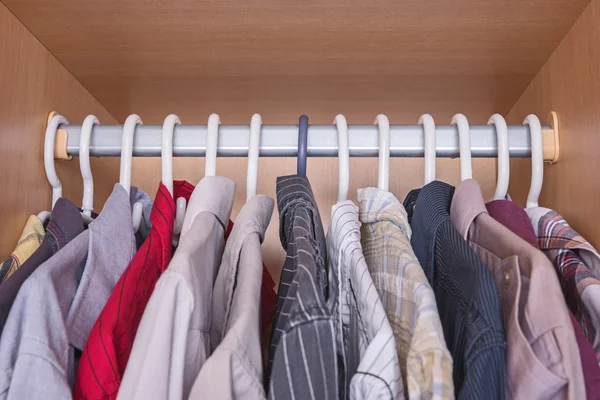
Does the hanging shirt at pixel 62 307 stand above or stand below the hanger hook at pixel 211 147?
below

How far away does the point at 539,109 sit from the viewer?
76 cm

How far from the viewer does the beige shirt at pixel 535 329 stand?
15.6 inches

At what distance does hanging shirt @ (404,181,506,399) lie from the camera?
40cm

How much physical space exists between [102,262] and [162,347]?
0.53ft

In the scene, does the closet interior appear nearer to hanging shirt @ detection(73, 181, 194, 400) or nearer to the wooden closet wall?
the wooden closet wall

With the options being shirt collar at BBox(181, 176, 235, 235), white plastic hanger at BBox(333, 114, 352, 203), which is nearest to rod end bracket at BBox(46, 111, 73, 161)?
shirt collar at BBox(181, 176, 235, 235)

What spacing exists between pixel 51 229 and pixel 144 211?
0.11 metres

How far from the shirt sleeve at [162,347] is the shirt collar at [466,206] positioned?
0.28m

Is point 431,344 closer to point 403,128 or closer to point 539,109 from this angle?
point 403,128

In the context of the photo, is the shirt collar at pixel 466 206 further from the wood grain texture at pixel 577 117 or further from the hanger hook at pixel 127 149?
the hanger hook at pixel 127 149

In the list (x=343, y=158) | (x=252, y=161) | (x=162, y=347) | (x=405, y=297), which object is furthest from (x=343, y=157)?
(x=162, y=347)

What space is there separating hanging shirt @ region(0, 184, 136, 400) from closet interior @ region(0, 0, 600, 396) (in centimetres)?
14

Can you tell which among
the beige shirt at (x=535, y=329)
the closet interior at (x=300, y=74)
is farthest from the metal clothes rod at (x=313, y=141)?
the beige shirt at (x=535, y=329)

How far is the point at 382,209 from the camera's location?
590 millimetres
